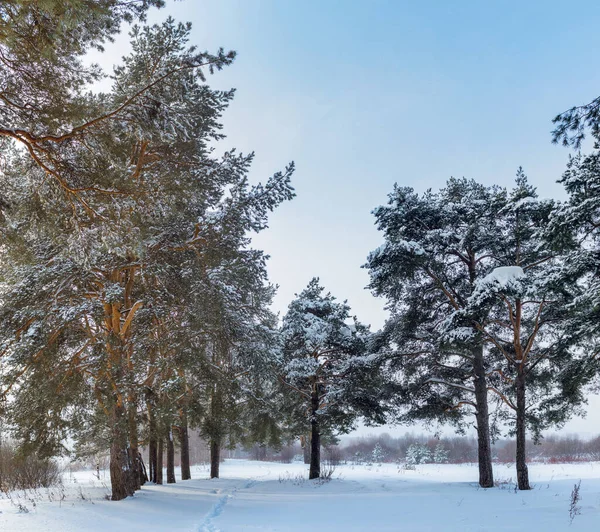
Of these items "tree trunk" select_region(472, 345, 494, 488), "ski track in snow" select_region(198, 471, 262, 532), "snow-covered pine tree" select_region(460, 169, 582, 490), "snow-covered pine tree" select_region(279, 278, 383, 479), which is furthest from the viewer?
"snow-covered pine tree" select_region(279, 278, 383, 479)

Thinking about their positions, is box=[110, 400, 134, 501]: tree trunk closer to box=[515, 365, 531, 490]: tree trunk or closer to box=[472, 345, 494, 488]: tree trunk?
box=[472, 345, 494, 488]: tree trunk

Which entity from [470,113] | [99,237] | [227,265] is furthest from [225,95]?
[470,113]

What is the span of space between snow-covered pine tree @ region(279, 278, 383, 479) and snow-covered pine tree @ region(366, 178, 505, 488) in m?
2.25

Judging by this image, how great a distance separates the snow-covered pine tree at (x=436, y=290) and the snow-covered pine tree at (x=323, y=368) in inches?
88.5

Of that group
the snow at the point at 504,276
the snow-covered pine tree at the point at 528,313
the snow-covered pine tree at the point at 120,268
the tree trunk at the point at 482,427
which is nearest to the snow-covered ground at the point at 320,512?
the tree trunk at the point at 482,427

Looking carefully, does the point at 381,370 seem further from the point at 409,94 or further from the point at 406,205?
the point at 409,94

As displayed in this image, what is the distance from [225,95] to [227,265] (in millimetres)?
4729

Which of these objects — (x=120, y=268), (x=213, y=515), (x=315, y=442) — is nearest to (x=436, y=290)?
(x=315, y=442)

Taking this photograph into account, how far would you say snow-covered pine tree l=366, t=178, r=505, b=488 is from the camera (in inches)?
525

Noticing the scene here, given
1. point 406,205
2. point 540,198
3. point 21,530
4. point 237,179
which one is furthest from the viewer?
point 406,205

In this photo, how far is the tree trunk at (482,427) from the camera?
1358 cm

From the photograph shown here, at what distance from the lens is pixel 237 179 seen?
11539mm

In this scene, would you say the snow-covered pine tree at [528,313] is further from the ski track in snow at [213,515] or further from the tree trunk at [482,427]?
the ski track in snow at [213,515]

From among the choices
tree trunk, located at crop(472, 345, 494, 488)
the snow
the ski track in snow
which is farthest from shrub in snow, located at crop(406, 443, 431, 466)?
the snow
